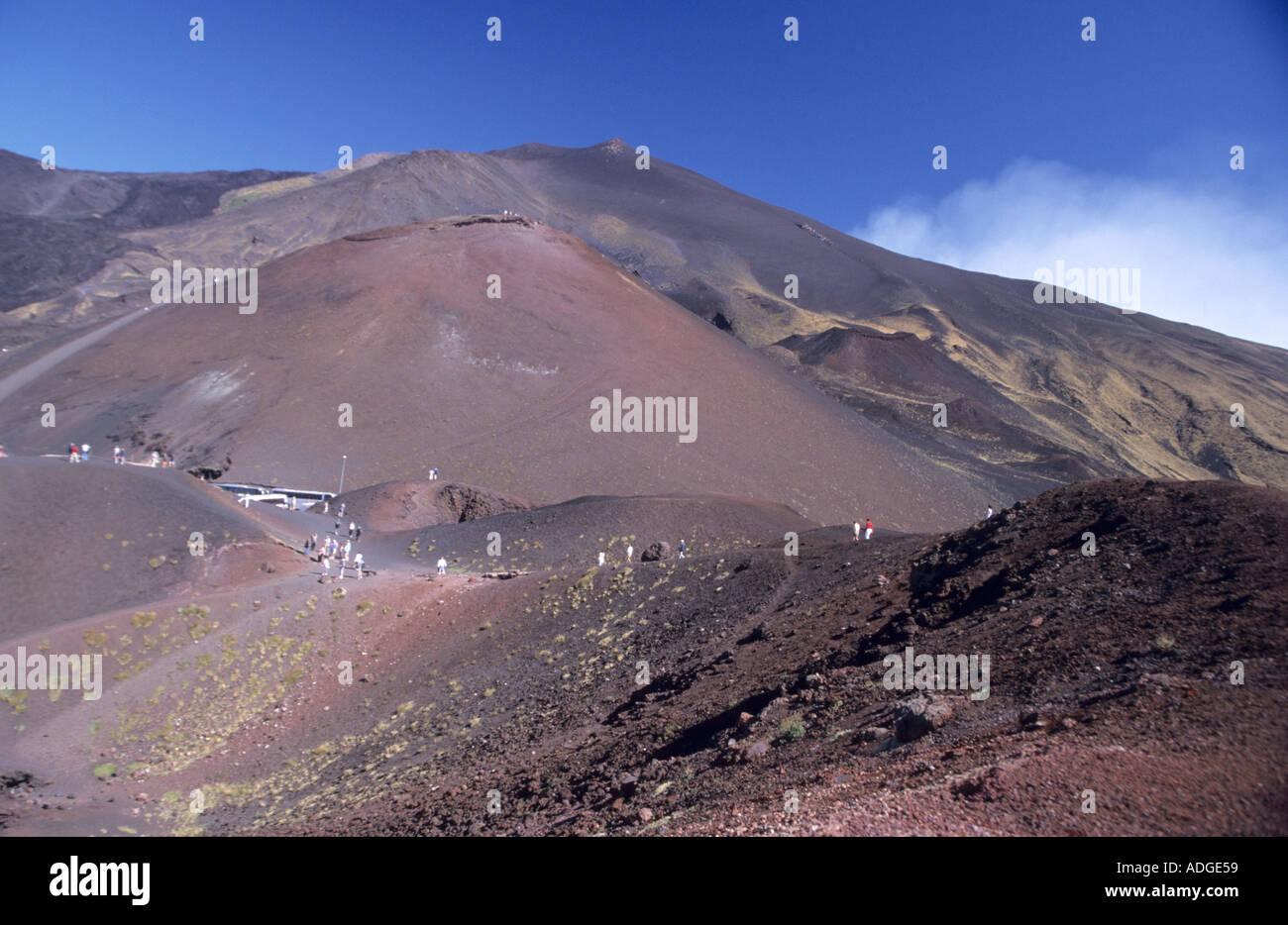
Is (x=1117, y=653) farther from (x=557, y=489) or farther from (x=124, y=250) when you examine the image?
(x=124, y=250)

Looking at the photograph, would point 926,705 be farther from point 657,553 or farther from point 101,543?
point 101,543

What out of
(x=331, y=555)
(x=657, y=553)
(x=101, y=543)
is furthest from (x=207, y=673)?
(x=657, y=553)

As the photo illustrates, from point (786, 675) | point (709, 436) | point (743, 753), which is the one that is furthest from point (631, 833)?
point (709, 436)

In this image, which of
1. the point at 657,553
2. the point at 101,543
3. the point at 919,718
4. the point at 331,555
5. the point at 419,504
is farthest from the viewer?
the point at 419,504

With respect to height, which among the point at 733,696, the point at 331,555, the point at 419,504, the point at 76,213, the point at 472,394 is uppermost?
the point at 76,213

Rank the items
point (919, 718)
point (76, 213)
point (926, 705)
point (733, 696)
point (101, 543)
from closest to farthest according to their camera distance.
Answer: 1. point (919, 718)
2. point (926, 705)
3. point (733, 696)
4. point (101, 543)
5. point (76, 213)

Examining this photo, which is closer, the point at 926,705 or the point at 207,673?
the point at 926,705
